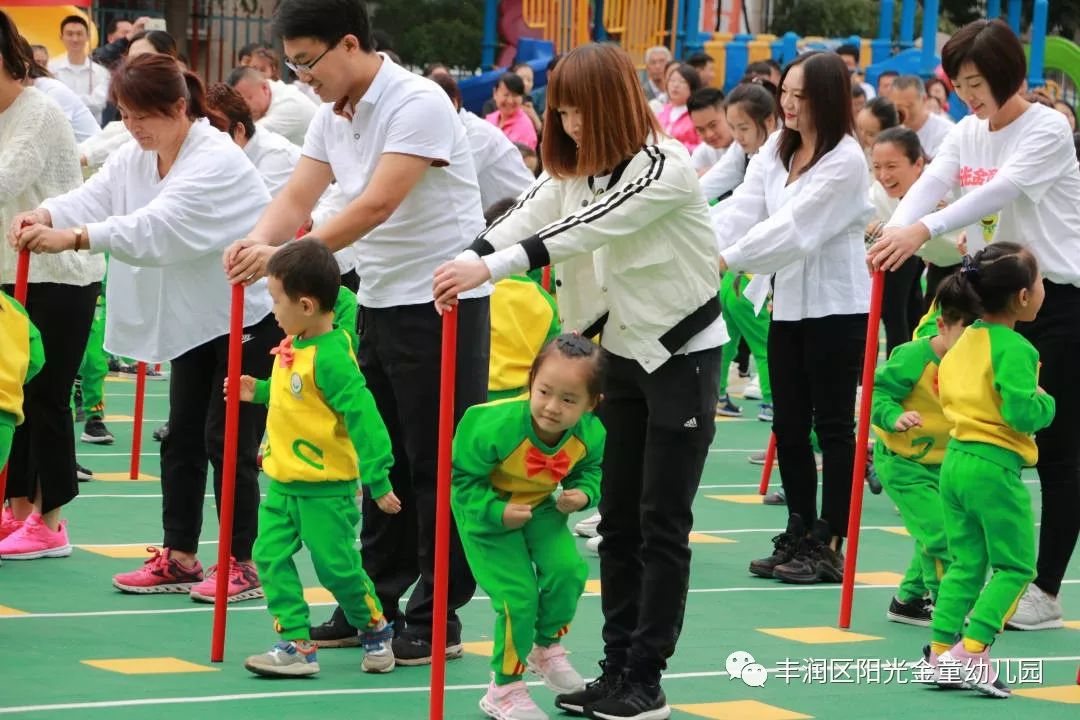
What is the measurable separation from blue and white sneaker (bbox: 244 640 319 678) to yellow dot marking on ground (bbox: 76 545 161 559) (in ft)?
7.49

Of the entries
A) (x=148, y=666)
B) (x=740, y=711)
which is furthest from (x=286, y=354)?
(x=740, y=711)

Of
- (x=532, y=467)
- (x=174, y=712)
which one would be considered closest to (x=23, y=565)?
(x=174, y=712)

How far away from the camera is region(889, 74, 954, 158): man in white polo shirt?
14266mm

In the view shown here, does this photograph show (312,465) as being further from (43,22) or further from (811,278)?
(43,22)

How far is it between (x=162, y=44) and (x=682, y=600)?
5.84m

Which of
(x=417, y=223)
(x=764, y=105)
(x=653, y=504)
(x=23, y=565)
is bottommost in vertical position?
(x=23, y=565)

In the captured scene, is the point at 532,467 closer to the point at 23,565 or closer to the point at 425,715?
the point at 425,715

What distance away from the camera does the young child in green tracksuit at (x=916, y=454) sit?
23.8 ft

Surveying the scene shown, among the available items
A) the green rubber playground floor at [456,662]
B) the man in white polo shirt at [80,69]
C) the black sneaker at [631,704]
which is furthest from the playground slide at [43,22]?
the black sneaker at [631,704]

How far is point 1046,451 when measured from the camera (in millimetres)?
7414

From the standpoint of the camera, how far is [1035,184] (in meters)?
7.15

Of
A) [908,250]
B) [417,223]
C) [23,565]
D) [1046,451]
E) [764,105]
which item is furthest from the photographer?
[764,105]

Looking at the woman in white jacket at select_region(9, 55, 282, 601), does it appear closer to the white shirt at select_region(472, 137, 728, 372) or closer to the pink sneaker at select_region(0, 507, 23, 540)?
the pink sneaker at select_region(0, 507, 23, 540)

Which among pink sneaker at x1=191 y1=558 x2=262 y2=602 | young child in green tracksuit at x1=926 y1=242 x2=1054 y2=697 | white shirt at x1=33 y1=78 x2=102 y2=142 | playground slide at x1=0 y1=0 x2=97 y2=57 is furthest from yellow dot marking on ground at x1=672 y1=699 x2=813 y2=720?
playground slide at x1=0 y1=0 x2=97 y2=57
